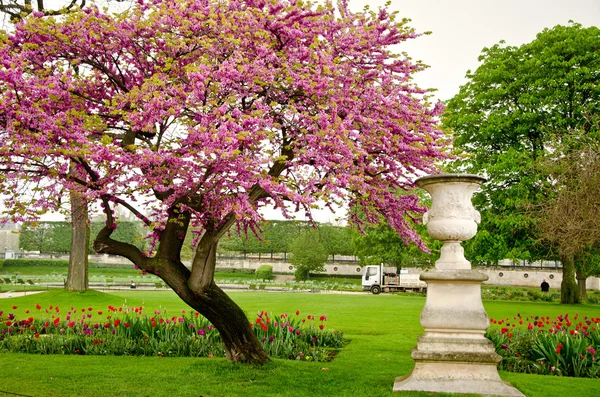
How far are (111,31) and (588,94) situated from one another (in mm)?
25147

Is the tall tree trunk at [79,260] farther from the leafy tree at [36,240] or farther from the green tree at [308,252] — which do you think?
the leafy tree at [36,240]

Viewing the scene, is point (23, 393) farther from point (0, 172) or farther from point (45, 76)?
point (45, 76)

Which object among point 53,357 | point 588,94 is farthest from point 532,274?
point 53,357

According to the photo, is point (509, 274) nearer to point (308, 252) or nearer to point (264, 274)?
point (308, 252)

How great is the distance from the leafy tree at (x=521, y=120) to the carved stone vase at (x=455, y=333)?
19349 millimetres

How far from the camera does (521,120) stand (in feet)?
90.0

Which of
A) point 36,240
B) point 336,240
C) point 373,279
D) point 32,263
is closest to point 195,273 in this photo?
point 373,279

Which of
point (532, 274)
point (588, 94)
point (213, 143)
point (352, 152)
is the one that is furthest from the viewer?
point (532, 274)

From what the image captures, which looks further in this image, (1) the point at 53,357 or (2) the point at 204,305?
(1) the point at 53,357

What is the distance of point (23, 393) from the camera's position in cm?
766

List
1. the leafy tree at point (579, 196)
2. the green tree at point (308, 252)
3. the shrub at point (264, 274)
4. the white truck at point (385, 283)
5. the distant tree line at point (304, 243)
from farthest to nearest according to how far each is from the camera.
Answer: the shrub at point (264, 274)
the green tree at point (308, 252)
the distant tree line at point (304, 243)
the white truck at point (385, 283)
the leafy tree at point (579, 196)

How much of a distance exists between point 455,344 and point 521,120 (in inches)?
900

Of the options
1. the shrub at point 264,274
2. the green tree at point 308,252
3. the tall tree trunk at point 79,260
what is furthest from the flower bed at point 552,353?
the shrub at point 264,274

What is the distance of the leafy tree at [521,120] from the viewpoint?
1038 inches
